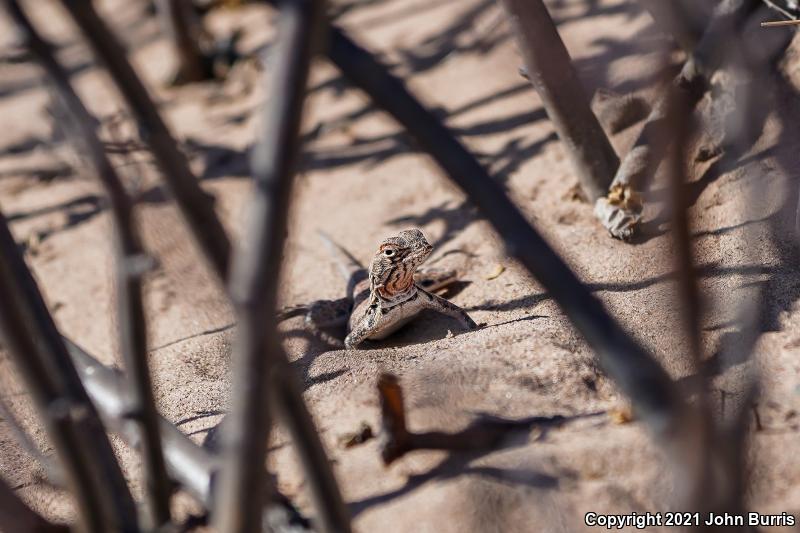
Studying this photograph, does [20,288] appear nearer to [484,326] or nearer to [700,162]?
[484,326]

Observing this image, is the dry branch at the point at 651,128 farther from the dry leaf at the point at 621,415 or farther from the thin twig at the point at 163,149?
the thin twig at the point at 163,149

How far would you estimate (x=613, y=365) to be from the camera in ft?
5.59

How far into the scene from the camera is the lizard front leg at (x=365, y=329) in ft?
15.4

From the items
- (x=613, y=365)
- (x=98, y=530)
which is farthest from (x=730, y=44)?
(x=98, y=530)

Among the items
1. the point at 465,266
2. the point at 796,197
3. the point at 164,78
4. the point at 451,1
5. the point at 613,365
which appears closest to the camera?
the point at 613,365

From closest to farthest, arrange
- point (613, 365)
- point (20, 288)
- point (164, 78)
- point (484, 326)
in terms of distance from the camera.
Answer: point (613, 365) < point (20, 288) < point (484, 326) < point (164, 78)

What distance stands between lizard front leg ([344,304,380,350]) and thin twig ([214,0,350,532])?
9.03 ft

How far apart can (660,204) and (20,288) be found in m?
3.24

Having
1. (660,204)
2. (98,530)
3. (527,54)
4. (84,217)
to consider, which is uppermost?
(84,217)

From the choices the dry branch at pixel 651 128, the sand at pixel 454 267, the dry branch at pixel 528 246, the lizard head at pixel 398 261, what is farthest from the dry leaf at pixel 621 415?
the lizard head at pixel 398 261

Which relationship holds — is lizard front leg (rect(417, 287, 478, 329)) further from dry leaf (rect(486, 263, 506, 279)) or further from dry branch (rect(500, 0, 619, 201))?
dry branch (rect(500, 0, 619, 201))

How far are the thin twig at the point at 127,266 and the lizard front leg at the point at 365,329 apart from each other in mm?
2315

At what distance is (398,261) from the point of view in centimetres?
459

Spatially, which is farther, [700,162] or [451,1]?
[451,1]
